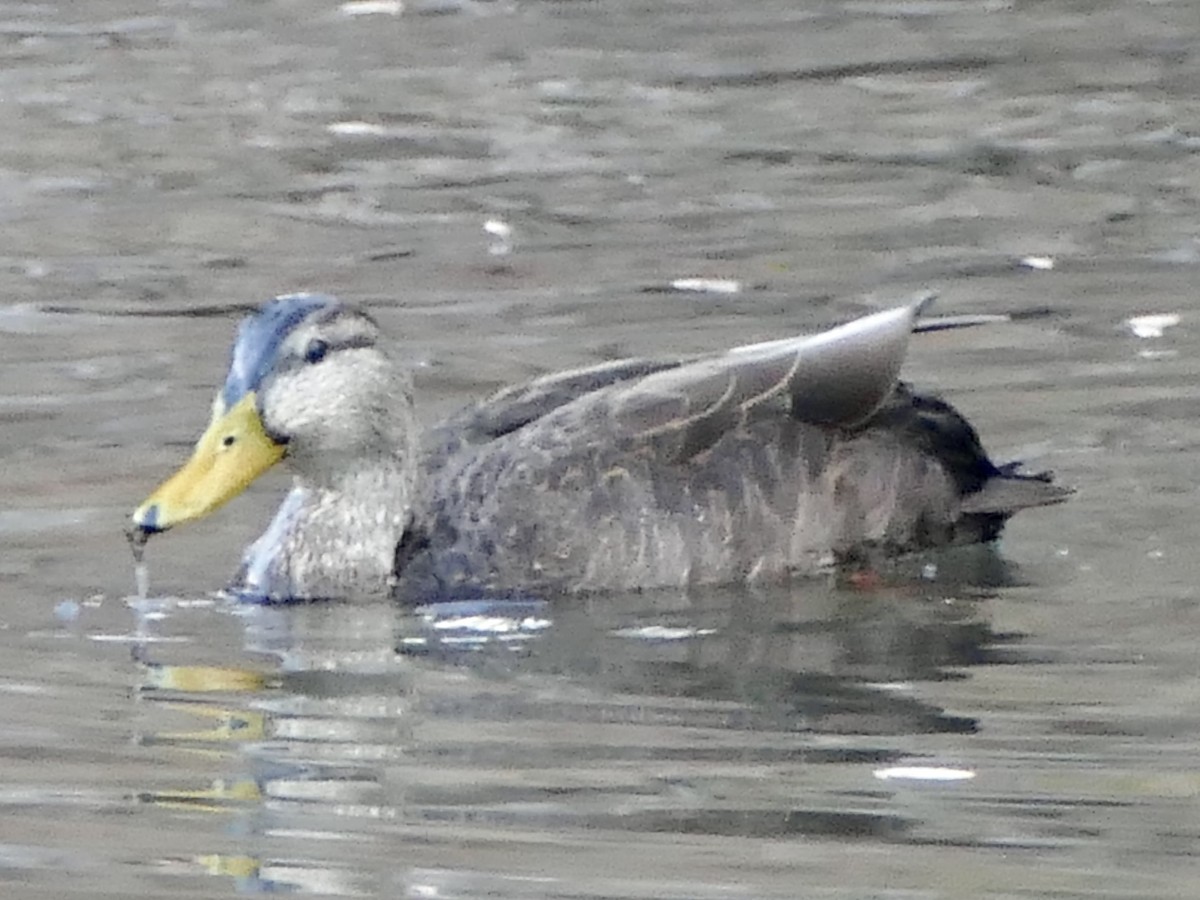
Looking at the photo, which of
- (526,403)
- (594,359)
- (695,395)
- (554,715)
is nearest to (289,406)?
(526,403)

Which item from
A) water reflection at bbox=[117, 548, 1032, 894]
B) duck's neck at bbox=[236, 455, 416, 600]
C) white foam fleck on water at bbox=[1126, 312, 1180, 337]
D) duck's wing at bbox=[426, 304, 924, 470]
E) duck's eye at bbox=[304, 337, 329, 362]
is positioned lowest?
water reflection at bbox=[117, 548, 1032, 894]

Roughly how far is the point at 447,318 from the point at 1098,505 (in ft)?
10.7

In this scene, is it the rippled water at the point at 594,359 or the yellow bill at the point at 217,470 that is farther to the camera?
the yellow bill at the point at 217,470

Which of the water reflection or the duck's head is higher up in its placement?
the duck's head

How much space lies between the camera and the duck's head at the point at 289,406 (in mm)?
8312

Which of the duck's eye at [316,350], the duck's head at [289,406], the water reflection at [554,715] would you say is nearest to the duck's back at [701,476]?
the water reflection at [554,715]

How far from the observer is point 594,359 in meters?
11.2

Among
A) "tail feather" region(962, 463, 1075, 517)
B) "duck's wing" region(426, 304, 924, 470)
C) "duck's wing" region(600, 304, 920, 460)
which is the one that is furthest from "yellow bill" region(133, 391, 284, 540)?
"tail feather" region(962, 463, 1075, 517)

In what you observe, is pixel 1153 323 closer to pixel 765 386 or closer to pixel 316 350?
pixel 765 386

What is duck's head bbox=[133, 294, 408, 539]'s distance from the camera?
8.31 meters

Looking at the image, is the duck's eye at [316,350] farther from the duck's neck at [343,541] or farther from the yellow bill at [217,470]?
the duck's neck at [343,541]

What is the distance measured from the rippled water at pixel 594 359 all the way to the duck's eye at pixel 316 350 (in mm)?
657

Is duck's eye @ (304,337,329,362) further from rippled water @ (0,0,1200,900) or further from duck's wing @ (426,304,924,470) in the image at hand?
rippled water @ (0,0,1200,900)

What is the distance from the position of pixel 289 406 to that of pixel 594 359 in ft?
8.90
